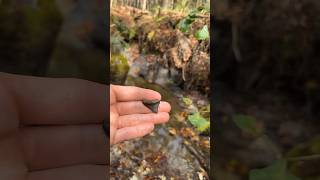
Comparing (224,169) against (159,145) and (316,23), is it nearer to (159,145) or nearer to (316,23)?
(159,145)

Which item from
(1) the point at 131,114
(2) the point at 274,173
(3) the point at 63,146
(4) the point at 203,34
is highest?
(4) the point at 203,34

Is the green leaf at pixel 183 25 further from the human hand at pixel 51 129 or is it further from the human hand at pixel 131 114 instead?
the human hand at pixel 51 129

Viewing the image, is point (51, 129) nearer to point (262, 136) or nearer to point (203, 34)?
point (203, 34)

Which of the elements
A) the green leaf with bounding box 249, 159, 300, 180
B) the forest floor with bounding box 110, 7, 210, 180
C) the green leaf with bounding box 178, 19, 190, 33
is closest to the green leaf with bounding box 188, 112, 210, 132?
the forest floor with bounding box 110, 7, 210, 180

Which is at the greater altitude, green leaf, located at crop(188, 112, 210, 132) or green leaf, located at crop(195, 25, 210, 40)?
green leaf, located at crop(195, 25, 210, 40)

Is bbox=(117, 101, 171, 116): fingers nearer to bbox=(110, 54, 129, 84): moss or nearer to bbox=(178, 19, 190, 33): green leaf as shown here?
bbox=(110, 54, 129, 84): moss

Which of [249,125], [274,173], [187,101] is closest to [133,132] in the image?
[187,101]

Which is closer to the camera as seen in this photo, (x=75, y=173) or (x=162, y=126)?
(x=75, y=173)
